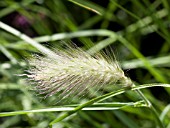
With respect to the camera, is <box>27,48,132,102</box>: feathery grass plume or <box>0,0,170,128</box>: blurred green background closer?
<box>27,48,132,102</box>: feathery grass plume

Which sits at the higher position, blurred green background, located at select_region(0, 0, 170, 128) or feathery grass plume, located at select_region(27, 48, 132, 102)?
blurred green background, located at select_region(0, 0, 170, 128)

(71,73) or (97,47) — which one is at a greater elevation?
(97,47)

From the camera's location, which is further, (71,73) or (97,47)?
(97,47)

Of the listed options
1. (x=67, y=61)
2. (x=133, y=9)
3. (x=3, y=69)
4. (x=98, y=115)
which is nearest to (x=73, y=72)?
(x=67, y=61)

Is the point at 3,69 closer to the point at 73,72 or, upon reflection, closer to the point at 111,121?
the point at 111,121
